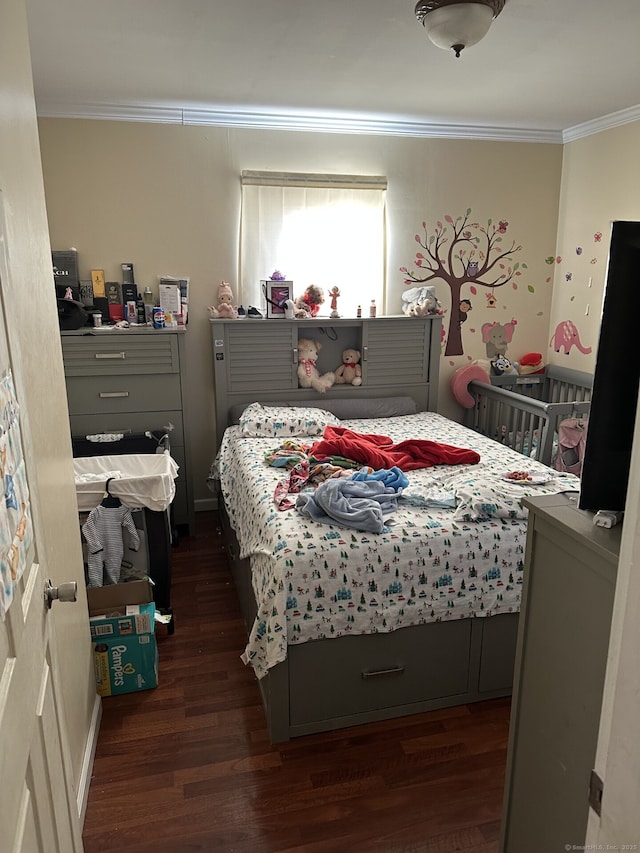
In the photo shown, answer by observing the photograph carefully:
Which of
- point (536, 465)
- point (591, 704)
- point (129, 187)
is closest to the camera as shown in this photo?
point (591, 704)

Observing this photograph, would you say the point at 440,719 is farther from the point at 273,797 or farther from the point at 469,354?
the point at 469,354

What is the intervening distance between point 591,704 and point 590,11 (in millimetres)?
2464

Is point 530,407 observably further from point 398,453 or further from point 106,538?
point 106,538

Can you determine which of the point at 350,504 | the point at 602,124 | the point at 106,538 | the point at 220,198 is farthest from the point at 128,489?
the point at 602,124

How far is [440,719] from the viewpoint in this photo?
2.20 meters

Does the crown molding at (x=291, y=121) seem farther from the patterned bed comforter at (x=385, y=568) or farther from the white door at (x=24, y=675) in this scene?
the white door at (x=24, y=675)

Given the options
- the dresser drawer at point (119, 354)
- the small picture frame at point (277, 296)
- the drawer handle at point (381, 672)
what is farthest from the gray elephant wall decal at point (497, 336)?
the drawer handle at point (381, 672)

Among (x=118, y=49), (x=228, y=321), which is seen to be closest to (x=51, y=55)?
(x=118, y=49)

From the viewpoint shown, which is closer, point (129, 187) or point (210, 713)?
point (210, 713)

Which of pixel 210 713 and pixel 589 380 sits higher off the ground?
pixel 589 380

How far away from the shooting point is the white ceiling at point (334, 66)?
91.6 inches

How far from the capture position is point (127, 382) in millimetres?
3594

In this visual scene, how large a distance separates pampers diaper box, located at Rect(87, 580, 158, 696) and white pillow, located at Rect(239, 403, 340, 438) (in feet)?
4.29

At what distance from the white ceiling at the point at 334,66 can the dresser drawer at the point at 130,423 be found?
5.85 ft
